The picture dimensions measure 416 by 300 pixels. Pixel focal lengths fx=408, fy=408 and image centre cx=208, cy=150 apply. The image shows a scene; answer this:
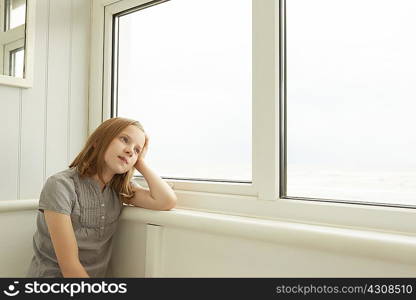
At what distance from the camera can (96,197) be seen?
1326mm

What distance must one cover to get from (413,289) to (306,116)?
1.76ft

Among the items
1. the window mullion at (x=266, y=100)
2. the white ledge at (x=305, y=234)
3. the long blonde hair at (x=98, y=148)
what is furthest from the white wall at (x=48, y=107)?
the window mullion at (x=266, y=100)

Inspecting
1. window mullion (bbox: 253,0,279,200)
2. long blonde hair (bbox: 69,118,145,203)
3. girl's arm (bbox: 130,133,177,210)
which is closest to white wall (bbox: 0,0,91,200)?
long blonde hair (bbox: 69,118,145,203)

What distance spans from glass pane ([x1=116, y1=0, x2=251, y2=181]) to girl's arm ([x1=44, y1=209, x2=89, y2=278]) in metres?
0.48

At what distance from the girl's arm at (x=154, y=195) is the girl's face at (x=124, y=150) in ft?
0.26

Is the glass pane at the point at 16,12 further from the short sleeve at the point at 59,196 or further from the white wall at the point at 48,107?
the short sleeve at the point at 59,196

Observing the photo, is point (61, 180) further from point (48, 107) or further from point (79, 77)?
point (79, 77)

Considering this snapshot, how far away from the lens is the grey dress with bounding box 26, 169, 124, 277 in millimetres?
1249

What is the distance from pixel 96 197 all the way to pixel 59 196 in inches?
5.2

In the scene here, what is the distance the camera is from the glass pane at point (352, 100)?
40.7 inches

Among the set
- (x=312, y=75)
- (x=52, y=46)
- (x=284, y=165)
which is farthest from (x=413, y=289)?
(x=52, y=46)

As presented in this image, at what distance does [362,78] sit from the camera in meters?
1.10

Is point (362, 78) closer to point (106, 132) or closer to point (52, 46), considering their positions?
point (106, 132)

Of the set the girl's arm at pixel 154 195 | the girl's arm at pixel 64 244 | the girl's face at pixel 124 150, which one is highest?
the girl's face at pixel 124 150
